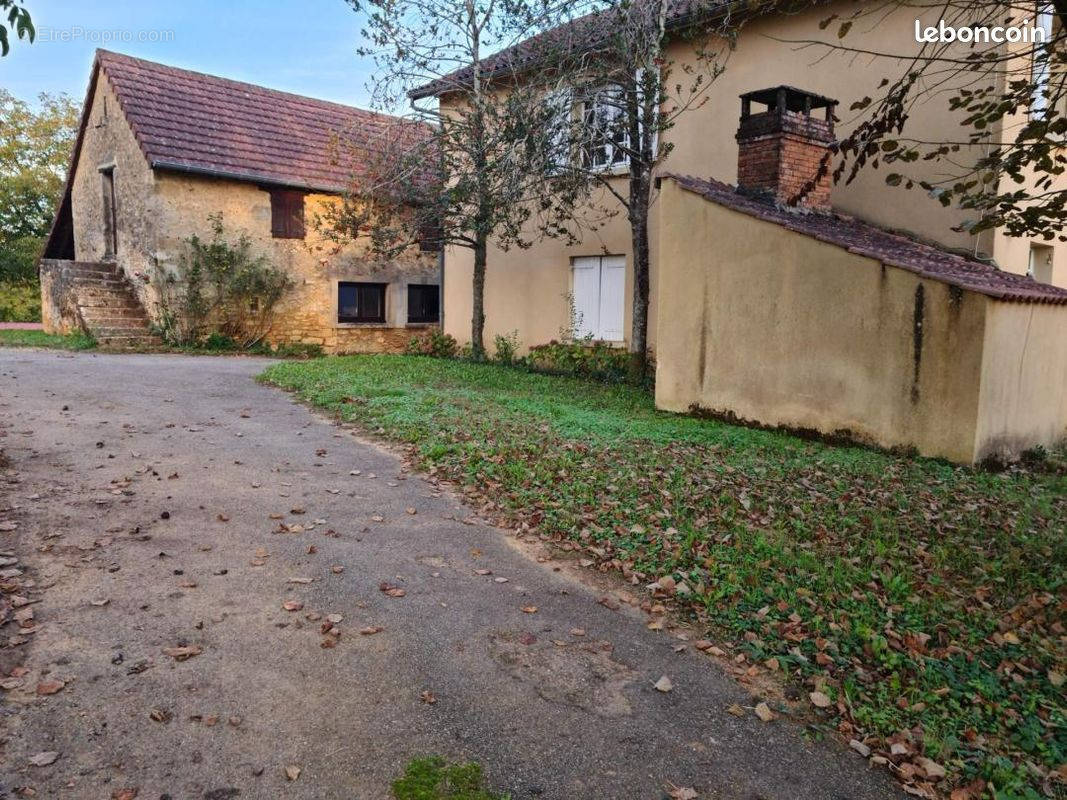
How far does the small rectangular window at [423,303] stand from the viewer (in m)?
21.0

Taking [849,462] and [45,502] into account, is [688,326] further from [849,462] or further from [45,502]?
[45,502]

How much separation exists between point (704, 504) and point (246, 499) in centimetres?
364

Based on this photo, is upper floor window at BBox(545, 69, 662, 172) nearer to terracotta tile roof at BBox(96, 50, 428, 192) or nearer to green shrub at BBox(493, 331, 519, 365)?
green shrub at BBox(493, 331, 519, 365)

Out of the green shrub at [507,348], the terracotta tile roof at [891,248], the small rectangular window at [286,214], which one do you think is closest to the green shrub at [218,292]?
the small rectangular window at [286,214]

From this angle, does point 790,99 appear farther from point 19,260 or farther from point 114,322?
point 19,260

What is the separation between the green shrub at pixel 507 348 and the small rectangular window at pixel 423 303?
17.8 feet

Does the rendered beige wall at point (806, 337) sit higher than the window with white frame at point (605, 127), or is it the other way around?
the window with white frame at point (605, 127)

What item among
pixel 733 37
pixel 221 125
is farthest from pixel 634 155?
pixel 221 125

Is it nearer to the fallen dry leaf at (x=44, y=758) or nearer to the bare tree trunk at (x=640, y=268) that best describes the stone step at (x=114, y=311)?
the bare tree trunk at (x=640, y=268)

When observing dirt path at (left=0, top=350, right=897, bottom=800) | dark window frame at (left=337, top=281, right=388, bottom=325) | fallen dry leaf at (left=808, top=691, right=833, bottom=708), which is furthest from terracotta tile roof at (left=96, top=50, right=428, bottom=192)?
fallen dry leaf at (left=808, top=691, right=833, bottom=708)

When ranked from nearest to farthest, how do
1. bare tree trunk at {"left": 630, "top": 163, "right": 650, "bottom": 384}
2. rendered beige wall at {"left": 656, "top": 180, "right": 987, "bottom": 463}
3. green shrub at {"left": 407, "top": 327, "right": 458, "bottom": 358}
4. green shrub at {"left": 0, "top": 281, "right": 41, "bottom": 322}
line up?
rendered beige wall at {"left": 656, "top": 180, "right": 987, "bottom": 463} < bare tree trunk at {"left": 630, "top": 163, "right": 650, "bottom": 384} < green shrub at {"left": 407, "top": 327, "right": 458, "bottom": 358} < green shrub at {"left": 0, "top": 281, "right": 41, "bottom": 322}

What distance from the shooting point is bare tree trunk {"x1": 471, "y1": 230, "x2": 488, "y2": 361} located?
1505 centimetres

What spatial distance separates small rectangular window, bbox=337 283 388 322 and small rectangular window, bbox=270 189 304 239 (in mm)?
1838

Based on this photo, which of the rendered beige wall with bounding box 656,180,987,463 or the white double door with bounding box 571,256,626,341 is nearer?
the rendered beige wall with bounding box 656,180,987,463
